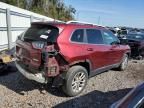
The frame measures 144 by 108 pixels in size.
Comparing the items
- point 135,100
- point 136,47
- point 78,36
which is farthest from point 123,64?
point 135,100

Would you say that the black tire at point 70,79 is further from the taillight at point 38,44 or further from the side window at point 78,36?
the taillight at point 38,44

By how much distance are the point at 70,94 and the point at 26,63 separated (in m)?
1.34

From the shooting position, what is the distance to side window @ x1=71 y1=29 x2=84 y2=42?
6796 mm

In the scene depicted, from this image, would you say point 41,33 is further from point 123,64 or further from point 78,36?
point 123,64

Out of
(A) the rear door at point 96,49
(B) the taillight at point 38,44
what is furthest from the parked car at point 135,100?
(A) the rear door at point 96,49

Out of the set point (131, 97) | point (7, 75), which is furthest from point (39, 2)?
point (131, 97)

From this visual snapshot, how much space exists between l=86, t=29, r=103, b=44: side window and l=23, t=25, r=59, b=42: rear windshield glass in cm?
122

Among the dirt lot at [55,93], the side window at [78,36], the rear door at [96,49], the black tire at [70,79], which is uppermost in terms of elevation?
the side window at [78,36]

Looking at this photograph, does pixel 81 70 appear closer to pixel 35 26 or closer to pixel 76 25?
A: pixel 76 25

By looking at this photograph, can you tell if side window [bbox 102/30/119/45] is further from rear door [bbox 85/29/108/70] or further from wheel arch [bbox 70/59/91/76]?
wheel arch [bbox 70/59/91/76]

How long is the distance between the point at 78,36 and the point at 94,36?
85 centimetres

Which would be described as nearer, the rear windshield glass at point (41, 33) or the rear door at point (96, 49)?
the rear windshield glass at point (41, 33)

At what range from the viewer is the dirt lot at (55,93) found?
20.3 ft

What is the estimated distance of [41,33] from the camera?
21.7ft
